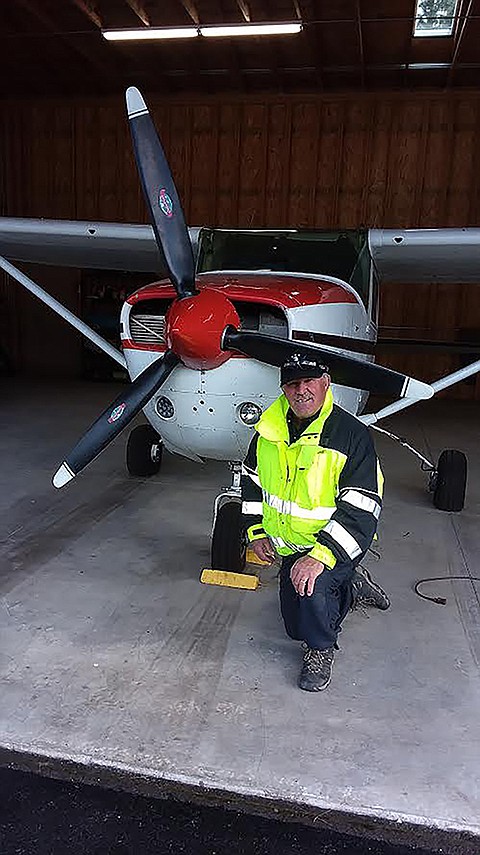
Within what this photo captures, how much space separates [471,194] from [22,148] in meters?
8.13

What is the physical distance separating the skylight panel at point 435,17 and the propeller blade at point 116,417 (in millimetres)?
7829

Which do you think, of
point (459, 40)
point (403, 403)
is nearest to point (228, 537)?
point (403, 403)

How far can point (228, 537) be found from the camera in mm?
3887

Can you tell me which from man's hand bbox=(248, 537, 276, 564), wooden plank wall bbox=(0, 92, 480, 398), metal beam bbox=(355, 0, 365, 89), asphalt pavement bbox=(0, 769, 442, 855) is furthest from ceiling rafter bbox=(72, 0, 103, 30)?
asphalt pavement bbox=(0, 769, 442, 855)

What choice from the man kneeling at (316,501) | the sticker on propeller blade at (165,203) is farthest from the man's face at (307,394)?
the sticker on propeller blade at (165,203)

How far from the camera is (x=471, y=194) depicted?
11500mm

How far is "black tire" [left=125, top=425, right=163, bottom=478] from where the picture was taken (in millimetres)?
5930

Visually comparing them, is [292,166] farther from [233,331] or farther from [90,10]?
[233,331]

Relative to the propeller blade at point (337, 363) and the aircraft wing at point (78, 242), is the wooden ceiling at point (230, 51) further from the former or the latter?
the propeller blade at point (337, 363)

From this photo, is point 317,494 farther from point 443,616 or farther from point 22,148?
point 22,148

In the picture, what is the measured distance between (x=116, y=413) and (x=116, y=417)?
21 millimetres

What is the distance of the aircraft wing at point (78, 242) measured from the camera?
5738 mm

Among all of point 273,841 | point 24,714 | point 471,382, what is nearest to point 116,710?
point 24,714

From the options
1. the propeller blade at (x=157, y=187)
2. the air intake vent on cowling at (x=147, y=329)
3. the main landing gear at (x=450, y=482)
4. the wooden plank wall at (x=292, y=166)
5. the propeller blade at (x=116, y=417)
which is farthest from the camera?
the wooden plank wall at (x=292, y=166)
